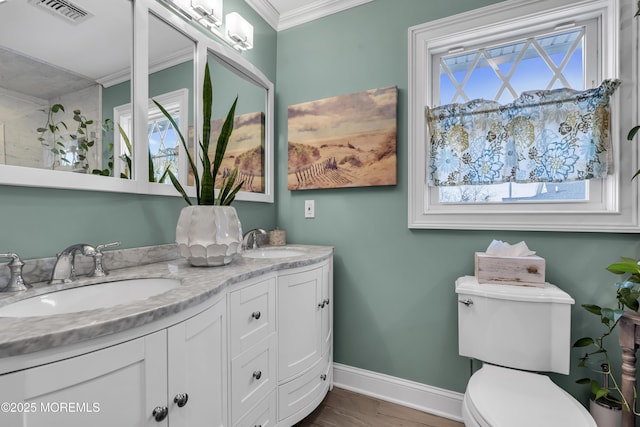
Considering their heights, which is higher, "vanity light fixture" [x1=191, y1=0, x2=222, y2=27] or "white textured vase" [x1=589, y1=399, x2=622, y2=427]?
"vanity light fixture" [x1=191, y1=0, x2=222, y2=27]

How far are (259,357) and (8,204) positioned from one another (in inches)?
38.7

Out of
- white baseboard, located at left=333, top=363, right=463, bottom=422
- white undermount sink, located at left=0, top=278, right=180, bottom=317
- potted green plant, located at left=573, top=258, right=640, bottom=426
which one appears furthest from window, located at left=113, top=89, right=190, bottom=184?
potted green plant, located at left=573, top=258, right=640, bottom=426

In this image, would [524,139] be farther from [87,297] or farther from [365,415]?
[87,297]

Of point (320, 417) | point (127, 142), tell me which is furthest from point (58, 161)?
point (320, 417)

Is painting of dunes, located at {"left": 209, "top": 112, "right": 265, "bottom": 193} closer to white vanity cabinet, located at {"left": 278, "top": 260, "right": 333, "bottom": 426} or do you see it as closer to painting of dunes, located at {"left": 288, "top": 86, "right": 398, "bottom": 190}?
painting of dunes, located at {"left": 288, "top": 86, "right": 398, "bottom": 190}

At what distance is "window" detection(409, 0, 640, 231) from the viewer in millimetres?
1315

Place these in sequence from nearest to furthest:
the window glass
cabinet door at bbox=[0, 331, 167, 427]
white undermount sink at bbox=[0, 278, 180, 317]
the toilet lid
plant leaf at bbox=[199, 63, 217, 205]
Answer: cabinet door at bbox=[0, 331, 167, 427]
white undermount sink at bbox=[0, 278, 180, 317]
the toilet lid
plant leaf at bbox=[199, 63, 217, 205]
the window glass

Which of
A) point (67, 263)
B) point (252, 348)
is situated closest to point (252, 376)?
point (252, 348)

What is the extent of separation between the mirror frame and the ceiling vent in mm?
176

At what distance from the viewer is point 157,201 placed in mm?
1312

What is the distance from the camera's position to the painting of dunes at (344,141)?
1.72 m

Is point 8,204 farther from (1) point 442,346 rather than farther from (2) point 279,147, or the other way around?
(1) point 442,346

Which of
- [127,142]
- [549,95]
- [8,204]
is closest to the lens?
[8,204]

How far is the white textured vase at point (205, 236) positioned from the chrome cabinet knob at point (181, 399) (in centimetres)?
50
